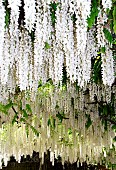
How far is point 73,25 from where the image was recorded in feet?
8.21

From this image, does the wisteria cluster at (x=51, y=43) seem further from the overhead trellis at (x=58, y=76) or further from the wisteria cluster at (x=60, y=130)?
the wisteria cluster at (x=60, y=130)

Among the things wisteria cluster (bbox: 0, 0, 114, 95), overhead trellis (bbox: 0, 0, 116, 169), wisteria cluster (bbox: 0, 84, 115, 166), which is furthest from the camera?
wisteria cluster (bbox: 0, 84, 115, 166)

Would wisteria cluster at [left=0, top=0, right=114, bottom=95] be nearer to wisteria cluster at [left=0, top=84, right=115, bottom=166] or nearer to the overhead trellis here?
the overhead trellis

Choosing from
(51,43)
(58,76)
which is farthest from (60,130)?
(51,43)

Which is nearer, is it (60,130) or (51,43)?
(51,43)

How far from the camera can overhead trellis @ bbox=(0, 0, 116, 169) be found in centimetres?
230

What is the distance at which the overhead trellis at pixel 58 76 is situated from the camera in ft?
7.56

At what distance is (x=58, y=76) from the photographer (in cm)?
288

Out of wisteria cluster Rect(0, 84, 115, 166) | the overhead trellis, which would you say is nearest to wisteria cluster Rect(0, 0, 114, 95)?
the overhead trellis

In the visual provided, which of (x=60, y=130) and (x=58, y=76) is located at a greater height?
(x=60, y=130)

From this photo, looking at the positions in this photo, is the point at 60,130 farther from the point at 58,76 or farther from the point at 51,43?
the point at 51,43

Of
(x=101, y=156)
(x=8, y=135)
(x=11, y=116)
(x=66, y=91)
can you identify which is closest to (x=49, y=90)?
(x=66, y=91)

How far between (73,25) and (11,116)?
2.18 m

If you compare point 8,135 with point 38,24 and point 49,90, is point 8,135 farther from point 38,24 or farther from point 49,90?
point 38,24
